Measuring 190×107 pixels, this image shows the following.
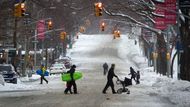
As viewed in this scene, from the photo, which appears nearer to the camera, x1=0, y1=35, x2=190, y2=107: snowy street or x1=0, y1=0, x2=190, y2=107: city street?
x1=0, y1=35, x2=190, y2=107: snowy street

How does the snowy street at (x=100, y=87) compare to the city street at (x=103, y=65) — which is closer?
the snowy street at (x=100, y=87)

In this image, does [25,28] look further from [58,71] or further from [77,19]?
[77,19]

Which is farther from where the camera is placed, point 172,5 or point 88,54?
point 88,54

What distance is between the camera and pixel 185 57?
128 feet

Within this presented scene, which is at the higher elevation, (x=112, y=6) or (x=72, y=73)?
(x=112, y=6)

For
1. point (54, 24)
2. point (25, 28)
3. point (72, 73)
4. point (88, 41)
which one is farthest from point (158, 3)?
point (88, 41)

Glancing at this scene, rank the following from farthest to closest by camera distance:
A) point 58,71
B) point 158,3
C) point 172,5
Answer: point 58,71, point 158,3, point 172,5

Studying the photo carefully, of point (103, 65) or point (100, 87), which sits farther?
point (103, 65)

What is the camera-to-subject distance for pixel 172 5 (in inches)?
1484

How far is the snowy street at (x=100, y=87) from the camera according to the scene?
2436 centimetres

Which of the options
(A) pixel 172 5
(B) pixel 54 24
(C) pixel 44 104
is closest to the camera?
(C) pixel 44 104

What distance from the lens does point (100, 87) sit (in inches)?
1578

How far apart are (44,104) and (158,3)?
64.8 feet

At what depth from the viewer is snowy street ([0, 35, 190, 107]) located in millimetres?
24362
